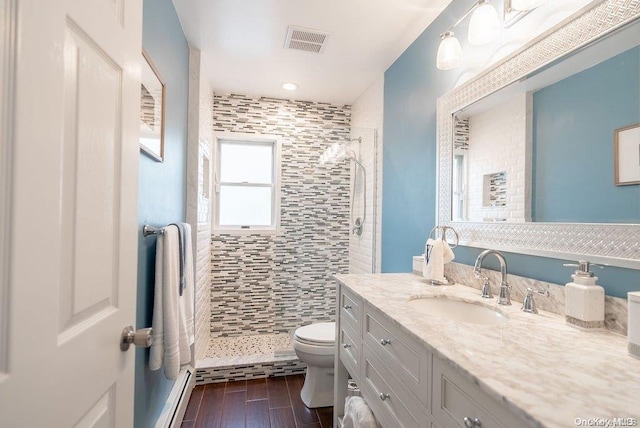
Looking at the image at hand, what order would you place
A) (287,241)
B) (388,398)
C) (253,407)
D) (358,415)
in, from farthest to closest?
1. (287,241)
2. (253,407)
3. (358,415)
4. (388,398)

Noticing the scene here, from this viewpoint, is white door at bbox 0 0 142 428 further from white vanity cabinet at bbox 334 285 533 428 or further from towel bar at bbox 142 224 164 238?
white vanity cabinet at bbox 334 285 533 428

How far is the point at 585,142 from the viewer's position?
3.38 ft

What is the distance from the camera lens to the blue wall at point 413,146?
1794 millimetres

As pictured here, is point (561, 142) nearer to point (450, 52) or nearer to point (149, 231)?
point (450, 52)

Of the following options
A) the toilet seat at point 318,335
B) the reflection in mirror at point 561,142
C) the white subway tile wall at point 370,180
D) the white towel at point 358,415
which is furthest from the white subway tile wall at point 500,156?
the toilet seat at point 318,335

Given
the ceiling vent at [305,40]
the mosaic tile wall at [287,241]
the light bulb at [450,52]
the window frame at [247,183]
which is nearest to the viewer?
the light bulb at [450,52]

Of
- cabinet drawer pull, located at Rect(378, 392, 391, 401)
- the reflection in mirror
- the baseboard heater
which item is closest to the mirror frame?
the reflection in mirror

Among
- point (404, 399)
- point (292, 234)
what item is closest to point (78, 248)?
point (404, 399)

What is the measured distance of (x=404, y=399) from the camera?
947mm

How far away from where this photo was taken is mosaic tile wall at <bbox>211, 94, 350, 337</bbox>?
2.98 meters

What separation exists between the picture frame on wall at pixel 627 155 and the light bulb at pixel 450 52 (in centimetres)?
81

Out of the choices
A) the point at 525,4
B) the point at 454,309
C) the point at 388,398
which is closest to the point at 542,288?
the point at 454,309

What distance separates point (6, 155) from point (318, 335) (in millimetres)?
2035

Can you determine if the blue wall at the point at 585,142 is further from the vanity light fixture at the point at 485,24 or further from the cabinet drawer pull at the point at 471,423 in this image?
the cabinet drawer pull at the point at 471,423
